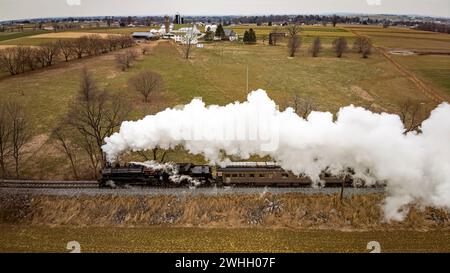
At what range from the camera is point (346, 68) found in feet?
244

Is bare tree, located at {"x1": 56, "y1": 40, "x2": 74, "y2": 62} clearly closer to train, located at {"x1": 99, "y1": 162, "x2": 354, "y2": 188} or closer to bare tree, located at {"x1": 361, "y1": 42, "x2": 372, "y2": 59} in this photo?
train, located at {"x1": 99, "y1": 162, "x2": 354, "y2": 188}

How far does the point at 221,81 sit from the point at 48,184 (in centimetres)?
3791

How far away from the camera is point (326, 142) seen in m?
26.4

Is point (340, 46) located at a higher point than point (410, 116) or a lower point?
higher

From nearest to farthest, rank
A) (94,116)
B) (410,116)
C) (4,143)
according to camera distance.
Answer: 1. (4,143)
2. (94,116)
3. (410,116)

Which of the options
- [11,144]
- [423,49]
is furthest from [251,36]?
[11,144]

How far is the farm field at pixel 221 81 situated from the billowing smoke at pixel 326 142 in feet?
23.9

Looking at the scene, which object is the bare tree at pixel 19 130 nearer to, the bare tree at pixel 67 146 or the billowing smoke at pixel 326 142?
the bare tree at pixel 67 146

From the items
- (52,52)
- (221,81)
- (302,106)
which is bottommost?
(302,106)

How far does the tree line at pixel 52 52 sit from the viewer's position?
6500 cm

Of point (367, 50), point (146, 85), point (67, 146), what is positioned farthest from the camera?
point (367, 50)

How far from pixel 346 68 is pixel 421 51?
2019 cm

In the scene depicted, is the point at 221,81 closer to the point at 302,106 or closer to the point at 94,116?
the point at 302,106

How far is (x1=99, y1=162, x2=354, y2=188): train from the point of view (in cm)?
2783
